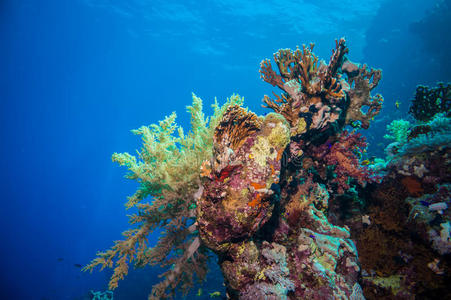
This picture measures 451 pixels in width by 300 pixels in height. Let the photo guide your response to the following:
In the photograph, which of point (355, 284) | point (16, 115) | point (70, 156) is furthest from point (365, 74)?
point (70, 156)

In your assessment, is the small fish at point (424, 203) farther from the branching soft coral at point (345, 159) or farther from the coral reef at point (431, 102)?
the coral reef at point (431, 102)

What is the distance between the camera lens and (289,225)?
145 inches

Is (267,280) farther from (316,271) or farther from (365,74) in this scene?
(365,74)

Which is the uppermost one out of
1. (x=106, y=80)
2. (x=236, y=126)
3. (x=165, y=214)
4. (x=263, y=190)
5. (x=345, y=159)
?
(x=106, y=80)

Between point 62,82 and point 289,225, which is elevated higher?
point 62,82

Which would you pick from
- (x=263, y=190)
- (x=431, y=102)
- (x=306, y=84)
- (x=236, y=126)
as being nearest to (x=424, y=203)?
(x=306, y=84)

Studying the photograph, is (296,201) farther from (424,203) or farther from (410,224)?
(424,203)

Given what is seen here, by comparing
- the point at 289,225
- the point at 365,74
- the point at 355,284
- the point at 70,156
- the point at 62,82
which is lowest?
the point at 355,284

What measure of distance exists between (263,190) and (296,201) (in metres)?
1.63

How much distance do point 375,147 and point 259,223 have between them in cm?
2428

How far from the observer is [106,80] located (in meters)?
107

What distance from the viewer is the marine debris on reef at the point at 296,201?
276 centimetres

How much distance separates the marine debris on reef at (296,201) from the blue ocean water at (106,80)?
365 inches

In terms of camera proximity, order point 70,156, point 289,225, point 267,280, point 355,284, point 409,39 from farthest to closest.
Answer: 1. point 70,156
2. point 409,39
3. point 289,225
4. point 355,284
5. point 267,280
